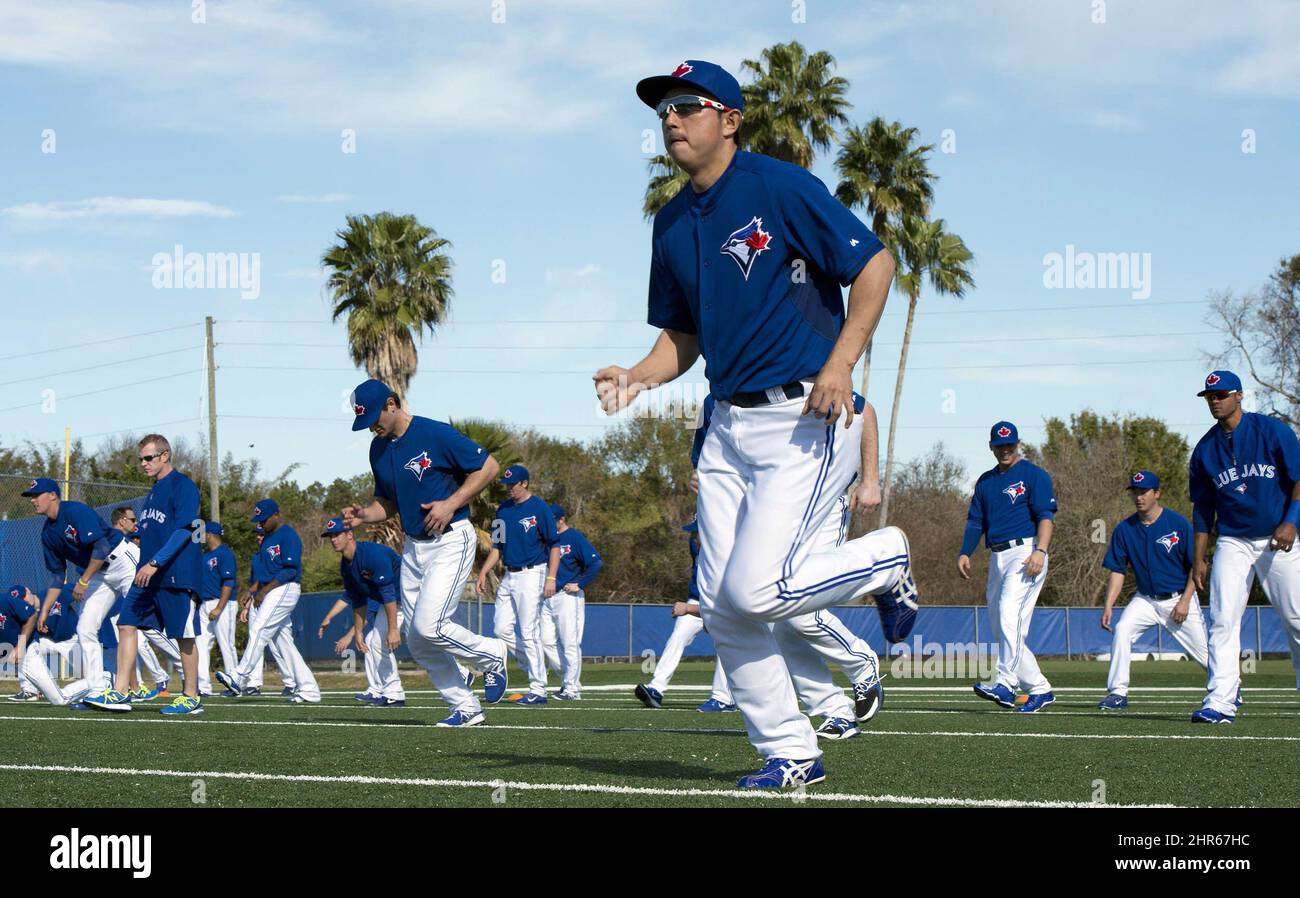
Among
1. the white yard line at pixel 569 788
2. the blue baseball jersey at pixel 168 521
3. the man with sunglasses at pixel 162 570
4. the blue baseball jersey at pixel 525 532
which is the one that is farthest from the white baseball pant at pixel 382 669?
the white yard line at pixel 569 788

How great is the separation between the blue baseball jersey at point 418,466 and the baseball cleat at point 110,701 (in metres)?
3.77

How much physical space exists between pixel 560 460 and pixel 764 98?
30499 millimetres

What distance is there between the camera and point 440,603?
973 cm

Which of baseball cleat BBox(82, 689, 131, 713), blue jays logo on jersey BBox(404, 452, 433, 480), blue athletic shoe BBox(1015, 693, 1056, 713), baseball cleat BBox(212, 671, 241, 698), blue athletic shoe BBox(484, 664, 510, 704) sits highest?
blue jays logo on jersey BBox(404, 452, 433, 480)

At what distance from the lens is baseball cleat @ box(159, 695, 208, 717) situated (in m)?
12.1

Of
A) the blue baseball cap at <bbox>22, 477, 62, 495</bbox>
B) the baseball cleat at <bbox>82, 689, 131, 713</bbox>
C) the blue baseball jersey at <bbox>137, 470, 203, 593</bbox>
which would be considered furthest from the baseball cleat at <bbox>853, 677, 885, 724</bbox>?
the blue baseball cap at <bbox>22, 477, 62, 495</bbox>

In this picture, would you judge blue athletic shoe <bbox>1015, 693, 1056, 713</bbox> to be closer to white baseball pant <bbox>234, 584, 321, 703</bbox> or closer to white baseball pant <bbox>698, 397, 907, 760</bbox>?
white baseball pant <bbox>698, 397, 907, 760</bbox>

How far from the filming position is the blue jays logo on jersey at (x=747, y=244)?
553cm

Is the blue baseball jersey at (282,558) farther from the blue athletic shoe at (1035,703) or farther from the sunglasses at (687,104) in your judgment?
the sunglasses at (687,104)

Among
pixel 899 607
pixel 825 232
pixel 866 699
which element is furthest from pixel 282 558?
pixel 825 232

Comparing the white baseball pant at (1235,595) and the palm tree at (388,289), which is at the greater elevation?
the palm tree at (388,289)
